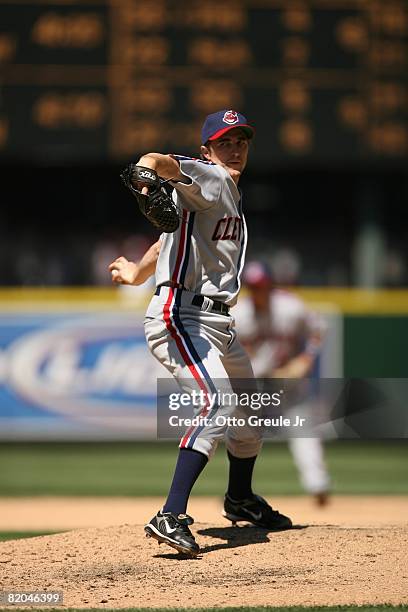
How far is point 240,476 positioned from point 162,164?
1.38 meters

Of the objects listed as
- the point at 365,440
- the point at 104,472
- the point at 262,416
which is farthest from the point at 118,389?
the point at 262,416

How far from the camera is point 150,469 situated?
8.98 metres

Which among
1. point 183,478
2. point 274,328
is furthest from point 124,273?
point 274,328

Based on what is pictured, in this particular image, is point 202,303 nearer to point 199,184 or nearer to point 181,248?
point 181,248

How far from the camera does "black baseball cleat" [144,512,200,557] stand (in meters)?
3.96

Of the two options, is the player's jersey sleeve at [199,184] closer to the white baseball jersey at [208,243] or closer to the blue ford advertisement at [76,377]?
the white baseball jersey at [208,243]

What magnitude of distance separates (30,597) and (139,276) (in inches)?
50.9

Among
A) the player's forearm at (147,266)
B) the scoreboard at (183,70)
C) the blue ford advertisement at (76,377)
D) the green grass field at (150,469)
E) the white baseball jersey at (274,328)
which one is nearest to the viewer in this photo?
the player's forearm at (147,266)

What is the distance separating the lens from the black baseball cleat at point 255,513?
15.0ft

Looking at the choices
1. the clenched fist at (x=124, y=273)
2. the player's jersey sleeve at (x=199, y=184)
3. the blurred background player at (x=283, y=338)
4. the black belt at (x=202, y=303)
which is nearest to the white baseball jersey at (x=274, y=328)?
the blurred background player at (x=283, y=338)

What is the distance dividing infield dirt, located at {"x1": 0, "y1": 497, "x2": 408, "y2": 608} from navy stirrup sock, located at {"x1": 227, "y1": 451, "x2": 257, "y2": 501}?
15 cm

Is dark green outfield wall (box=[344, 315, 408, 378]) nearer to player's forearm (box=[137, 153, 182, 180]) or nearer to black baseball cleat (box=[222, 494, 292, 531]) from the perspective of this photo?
black baseball cleat (box=[222, 494, 292, 531])

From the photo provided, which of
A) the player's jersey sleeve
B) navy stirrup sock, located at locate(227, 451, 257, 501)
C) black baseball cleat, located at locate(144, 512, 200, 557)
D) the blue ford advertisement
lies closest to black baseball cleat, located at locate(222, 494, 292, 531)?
navy stirrup sock, located at locate(227, 451, 257, 501)

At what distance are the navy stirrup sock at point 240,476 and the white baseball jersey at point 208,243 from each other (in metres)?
0.69
